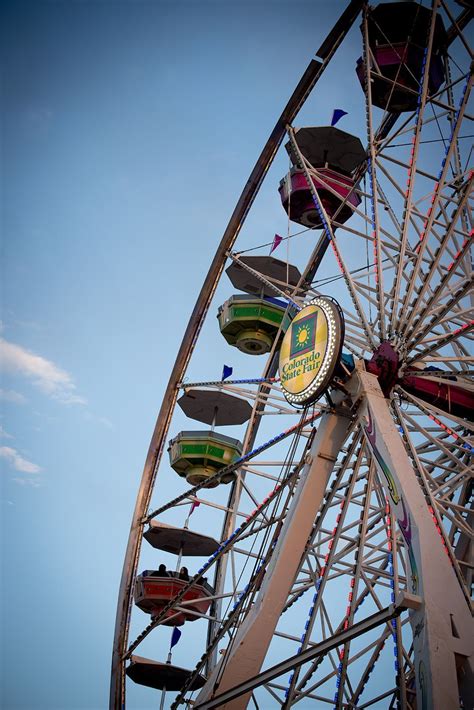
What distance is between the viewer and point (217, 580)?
16812 mm

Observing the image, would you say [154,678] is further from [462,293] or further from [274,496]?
[462,293]

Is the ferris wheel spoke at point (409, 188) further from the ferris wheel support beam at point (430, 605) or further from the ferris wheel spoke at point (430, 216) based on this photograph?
the ferris wheel support beam at point (430, 605)

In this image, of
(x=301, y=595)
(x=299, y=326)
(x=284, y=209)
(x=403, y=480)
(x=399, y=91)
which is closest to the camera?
(x=403, y=480)

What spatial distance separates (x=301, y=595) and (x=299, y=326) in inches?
187

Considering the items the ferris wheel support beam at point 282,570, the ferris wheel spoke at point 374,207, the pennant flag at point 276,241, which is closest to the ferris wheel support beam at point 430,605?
the ferris wheel support beam at point 282,570

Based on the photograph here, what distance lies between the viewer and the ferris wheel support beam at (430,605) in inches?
231

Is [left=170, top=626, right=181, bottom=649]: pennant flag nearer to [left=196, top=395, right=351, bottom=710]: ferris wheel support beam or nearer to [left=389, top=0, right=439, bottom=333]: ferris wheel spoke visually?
[left=196, top=395, right=351, bottom=710]: ferris wheel support beam

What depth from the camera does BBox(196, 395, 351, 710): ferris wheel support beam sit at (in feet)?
26.9

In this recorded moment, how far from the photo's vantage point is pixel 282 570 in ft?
28.5

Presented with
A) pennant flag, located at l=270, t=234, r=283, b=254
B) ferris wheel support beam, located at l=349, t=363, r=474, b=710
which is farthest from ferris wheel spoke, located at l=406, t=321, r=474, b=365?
pennant flag, located at l=270, t=234, r=283, b=254

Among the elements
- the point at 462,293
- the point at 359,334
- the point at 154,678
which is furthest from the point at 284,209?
the point at 154,678

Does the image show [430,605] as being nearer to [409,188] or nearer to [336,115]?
[409,188]

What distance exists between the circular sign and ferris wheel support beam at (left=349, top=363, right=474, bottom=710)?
1.49 m

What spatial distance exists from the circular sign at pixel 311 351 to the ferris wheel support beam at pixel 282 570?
0.62 m
